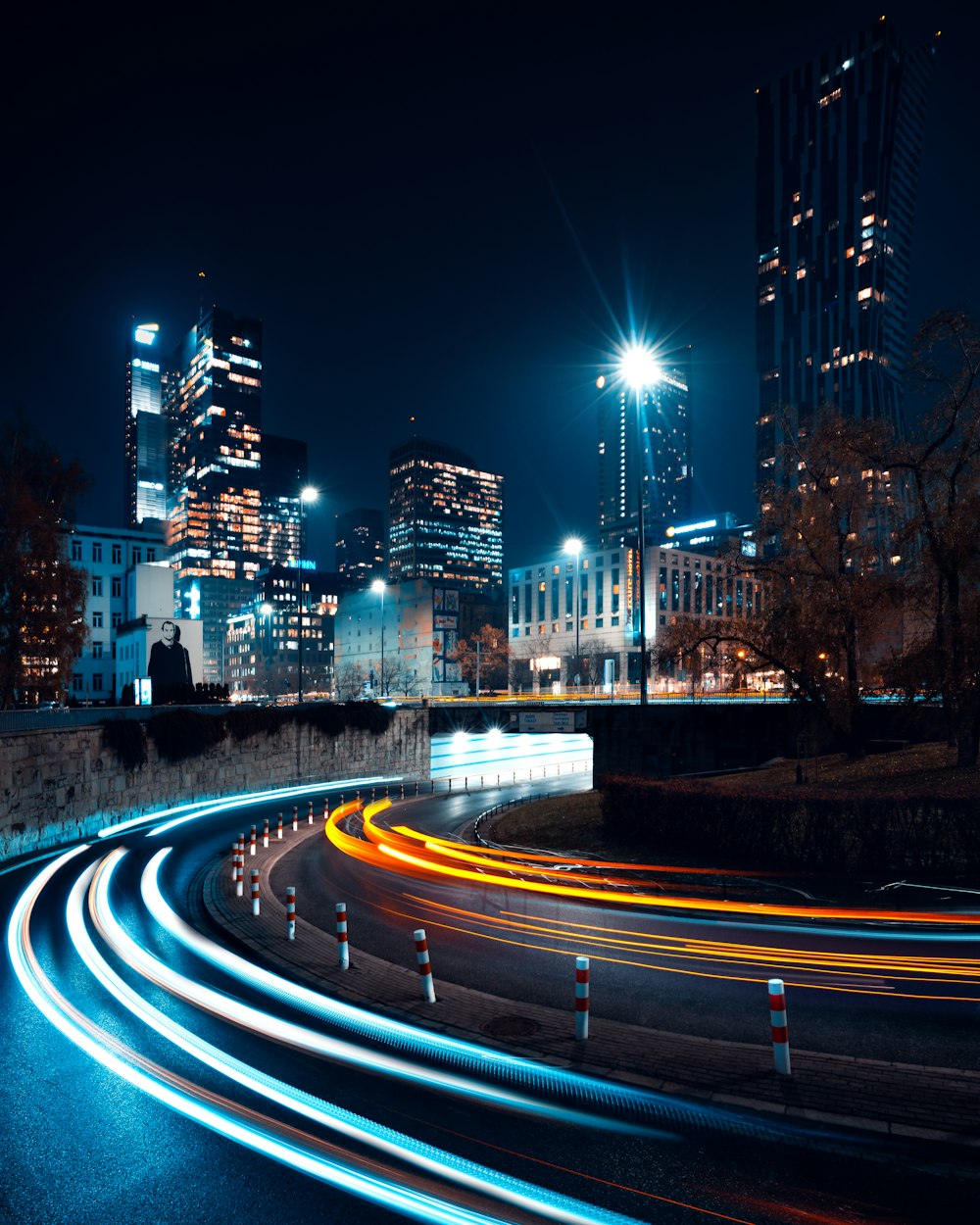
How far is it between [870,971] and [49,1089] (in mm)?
11915

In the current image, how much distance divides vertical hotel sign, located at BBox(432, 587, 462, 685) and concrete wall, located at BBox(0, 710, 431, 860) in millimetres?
70187

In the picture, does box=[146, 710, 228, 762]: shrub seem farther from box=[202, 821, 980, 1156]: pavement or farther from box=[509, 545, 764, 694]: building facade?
box=[509, 545, 764, 694]: building facade

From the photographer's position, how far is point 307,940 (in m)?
14.0

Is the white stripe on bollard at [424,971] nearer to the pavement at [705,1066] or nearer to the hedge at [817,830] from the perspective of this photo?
the pavement at [705,1066]

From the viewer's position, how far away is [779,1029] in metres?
8.29

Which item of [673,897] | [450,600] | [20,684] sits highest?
[450,600]

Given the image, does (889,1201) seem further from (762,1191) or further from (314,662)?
(314,662)

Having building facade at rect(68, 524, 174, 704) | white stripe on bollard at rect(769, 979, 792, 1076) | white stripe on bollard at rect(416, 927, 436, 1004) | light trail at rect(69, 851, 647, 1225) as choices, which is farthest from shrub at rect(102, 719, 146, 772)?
building facade at rect(68, 524, 174, 704)

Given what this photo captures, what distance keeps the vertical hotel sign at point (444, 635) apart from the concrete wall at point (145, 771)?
7019 centimetres

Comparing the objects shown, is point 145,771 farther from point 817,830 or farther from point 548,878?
point 817,830

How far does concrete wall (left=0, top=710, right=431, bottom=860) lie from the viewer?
23500 mm

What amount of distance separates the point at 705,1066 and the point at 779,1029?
100 cm

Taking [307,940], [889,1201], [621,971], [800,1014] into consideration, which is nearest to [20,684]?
[307,940]

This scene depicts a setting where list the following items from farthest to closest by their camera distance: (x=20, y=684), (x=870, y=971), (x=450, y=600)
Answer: (x=450, y=600)
(x=20, y=684)
(x=870, y=971)
